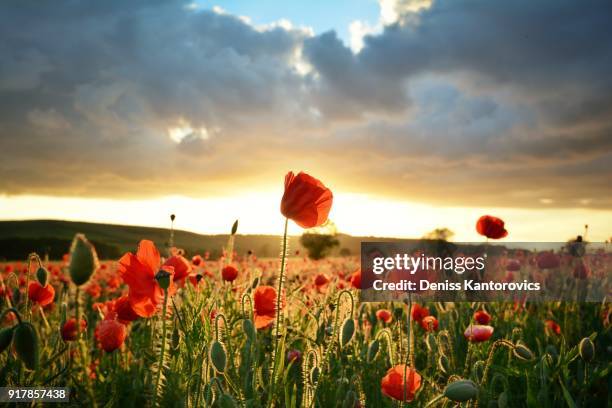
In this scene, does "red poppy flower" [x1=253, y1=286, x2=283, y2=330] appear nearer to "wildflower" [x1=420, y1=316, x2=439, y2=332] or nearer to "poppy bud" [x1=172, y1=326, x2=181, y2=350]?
"poppy bud" [x1=172, y1=326, x2=181, y2=350]

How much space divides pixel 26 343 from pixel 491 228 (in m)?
4.07

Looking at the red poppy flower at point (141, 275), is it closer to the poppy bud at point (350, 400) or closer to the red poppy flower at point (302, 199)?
the red poppy flower at point (302, 199)

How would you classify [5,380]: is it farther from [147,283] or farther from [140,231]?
[140,231]

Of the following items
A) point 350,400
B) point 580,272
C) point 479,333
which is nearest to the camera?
point 350,400

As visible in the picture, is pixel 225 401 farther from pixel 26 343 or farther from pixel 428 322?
pixel 428 322

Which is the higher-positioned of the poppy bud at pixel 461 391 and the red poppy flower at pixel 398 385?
the poppy bud at pixel 461 391

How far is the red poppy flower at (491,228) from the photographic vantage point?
4.80 metres

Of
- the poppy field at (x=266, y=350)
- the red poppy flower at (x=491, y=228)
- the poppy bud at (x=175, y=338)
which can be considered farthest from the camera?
the red poppy flower at (x=491, y=228)

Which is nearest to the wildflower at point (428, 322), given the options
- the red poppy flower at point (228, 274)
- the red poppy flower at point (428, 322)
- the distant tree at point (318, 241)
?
the red poppy flower at point (428, 322)

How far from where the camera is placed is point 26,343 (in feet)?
5.57

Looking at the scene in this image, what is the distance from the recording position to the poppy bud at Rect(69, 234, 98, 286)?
1806 mm

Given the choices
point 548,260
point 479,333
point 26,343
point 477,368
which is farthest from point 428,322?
point 548,260

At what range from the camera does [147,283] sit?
2086 mm

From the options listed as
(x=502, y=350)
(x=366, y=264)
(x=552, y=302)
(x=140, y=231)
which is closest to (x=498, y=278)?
(x=552, y=302)
